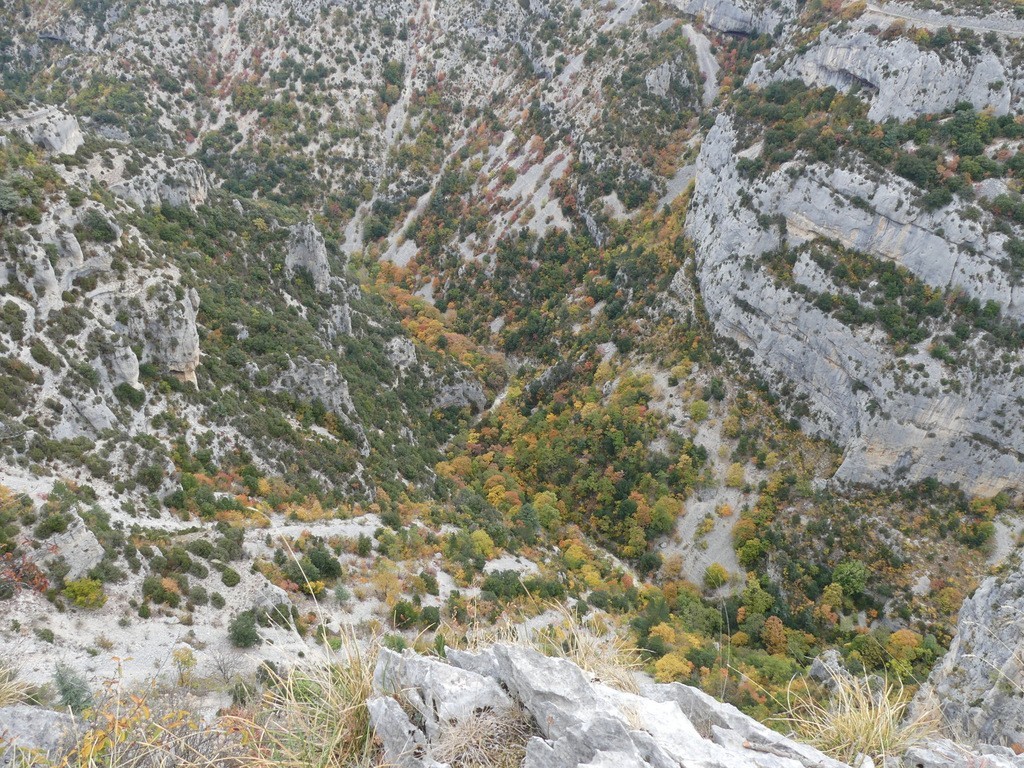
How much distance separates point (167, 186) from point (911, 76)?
59.9 meters

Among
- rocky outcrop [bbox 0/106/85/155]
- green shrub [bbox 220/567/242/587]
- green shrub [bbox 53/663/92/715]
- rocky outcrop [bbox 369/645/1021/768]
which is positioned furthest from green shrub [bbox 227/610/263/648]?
rocky outcrop [bbox 0/106/85/155]

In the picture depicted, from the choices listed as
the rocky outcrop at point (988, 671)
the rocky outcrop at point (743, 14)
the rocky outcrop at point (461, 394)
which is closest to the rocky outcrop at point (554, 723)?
the rocky outcrop at point (988, 671)

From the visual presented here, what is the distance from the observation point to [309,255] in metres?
55.8

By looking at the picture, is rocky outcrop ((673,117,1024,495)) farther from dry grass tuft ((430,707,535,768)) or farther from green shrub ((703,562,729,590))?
dry grass tuft ((430,707,535,768))

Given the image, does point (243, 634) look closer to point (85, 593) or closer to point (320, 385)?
point (85, 593)

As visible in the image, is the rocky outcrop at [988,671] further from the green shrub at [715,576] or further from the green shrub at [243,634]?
the green shrub at [243,634]

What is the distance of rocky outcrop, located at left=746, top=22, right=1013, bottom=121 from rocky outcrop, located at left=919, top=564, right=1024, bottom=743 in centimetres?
3828

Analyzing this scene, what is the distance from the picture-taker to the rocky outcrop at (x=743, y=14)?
7250 cm

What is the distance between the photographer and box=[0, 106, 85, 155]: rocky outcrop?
120ft

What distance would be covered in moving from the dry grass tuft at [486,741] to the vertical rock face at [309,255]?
53.3 metres


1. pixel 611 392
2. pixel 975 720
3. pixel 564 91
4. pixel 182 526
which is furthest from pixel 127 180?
pixel 564 91

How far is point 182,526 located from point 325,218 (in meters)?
71.1

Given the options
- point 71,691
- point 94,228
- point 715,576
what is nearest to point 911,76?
point 715,576

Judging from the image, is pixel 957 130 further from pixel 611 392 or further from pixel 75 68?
pixel 75 68
